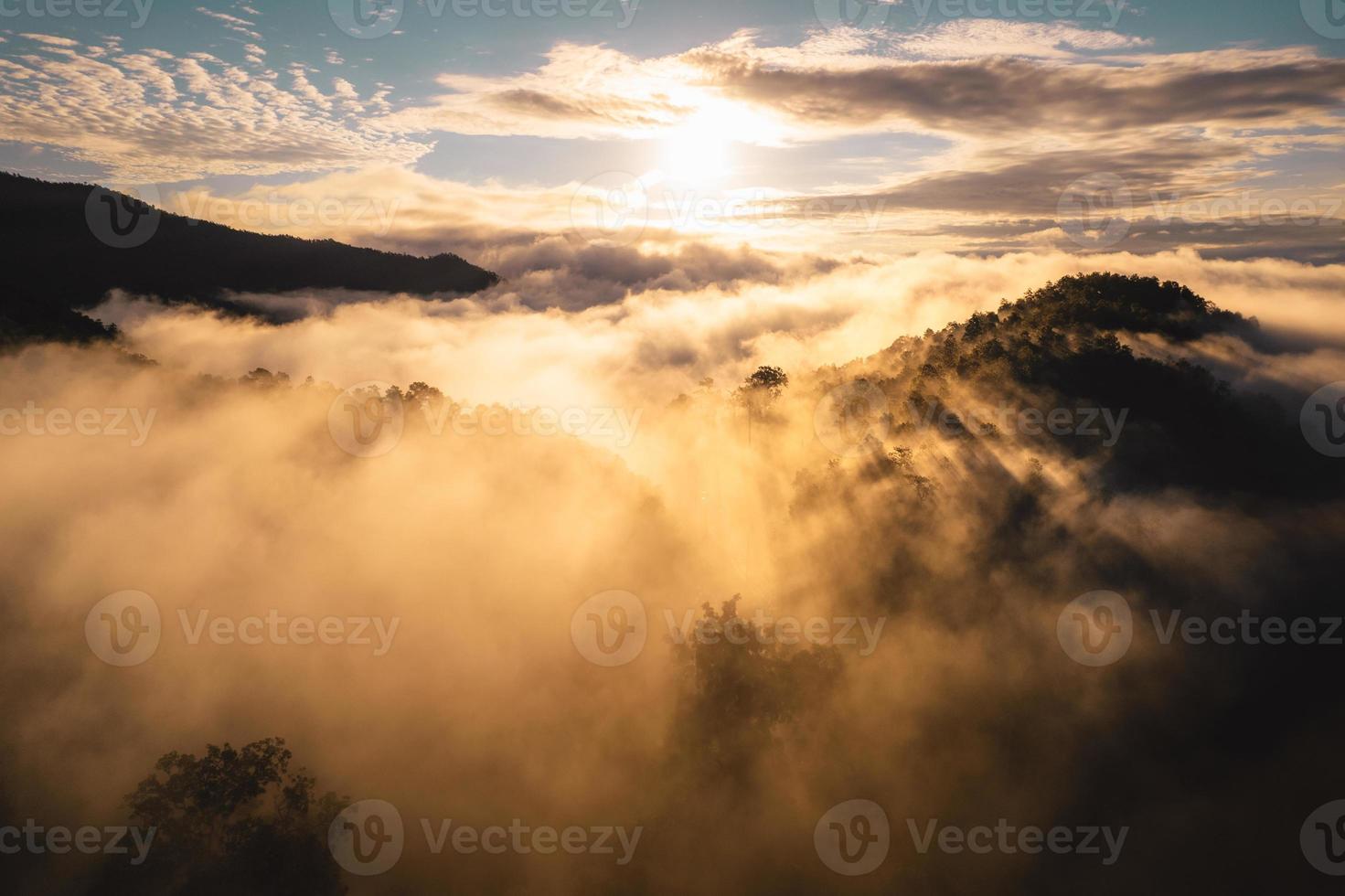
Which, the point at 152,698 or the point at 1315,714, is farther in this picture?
the point at 152,698

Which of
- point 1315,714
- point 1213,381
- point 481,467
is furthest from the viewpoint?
point 481,467

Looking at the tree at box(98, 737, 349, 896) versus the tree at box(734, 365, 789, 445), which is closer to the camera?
the tree at box(98, 737, 349, 896)

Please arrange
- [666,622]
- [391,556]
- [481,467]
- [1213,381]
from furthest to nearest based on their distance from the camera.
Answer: [481,467] < [391,556] < [1213,381] < [666,622]

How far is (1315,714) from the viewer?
53.4 m

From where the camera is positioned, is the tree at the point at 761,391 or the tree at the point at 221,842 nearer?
the tree at the point at 221,842

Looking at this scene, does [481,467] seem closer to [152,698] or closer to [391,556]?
[391,556]

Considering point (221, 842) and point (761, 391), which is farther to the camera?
point (761, 391)

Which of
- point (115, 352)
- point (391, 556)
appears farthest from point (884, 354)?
point (115, 352)

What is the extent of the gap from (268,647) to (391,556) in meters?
22.8

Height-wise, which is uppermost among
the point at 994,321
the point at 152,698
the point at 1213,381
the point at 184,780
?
the point at 994,321

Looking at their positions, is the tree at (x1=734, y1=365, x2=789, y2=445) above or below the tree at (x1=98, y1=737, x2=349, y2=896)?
above

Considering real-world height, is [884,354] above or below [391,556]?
above

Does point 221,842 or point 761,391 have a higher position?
point 761,391

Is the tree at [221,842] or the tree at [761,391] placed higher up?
the tree at [761,391]
